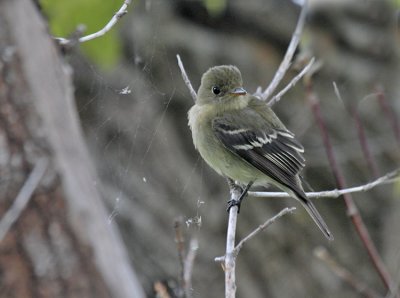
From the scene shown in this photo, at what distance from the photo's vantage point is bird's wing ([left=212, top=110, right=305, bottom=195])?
455cm

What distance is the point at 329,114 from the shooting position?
671 centimetres

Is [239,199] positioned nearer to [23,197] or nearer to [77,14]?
[77,14]

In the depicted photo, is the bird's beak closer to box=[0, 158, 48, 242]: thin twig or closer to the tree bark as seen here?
the tree bark

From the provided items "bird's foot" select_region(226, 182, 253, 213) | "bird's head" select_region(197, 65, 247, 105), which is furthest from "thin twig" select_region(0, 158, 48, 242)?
"bird's head" select_region(197, 65, 247, 105)

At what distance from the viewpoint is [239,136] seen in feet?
15.4

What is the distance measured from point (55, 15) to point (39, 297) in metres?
2.14

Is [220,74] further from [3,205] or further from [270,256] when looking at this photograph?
[3,205]

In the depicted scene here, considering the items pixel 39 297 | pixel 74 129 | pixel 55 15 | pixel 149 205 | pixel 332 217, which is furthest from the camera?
pixel 332 217

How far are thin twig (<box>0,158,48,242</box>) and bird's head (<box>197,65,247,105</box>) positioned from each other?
108 inches

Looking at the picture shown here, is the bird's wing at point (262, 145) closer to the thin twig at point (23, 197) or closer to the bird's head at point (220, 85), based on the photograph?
the bird's head at point (220, 85)

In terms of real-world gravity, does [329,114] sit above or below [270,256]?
above

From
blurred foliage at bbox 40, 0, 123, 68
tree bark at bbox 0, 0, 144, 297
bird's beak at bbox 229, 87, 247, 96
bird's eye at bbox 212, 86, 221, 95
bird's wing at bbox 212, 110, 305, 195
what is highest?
tree bark at bbox 0, 0, 144, 297

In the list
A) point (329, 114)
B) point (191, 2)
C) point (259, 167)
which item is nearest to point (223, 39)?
point (191, 2)

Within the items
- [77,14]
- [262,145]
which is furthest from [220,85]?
[77,14]
